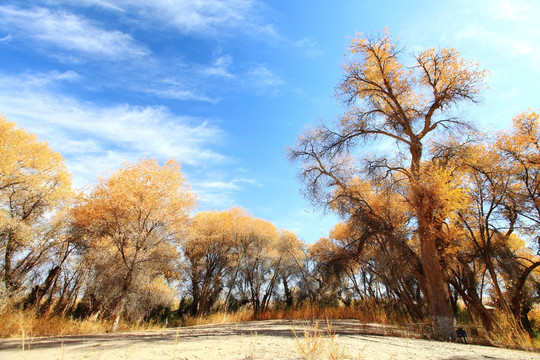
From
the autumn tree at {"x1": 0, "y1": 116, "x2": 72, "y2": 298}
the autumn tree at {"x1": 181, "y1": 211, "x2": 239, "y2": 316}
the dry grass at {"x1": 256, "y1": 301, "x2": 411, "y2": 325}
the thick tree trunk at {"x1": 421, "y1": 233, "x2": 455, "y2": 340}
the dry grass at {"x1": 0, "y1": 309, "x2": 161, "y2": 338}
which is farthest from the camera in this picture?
the autumn tree at {"x1": 181, "y1": 211, "x2": 239, "y2": 316}

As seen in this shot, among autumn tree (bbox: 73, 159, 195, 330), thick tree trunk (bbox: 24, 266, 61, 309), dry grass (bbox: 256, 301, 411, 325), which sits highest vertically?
autumn tree (bbox: 73, 159, 195, 330)

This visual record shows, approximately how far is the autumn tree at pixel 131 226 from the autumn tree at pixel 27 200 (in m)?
1.46

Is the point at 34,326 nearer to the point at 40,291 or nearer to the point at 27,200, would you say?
the point at 40,291

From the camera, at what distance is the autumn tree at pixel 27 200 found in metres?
12.6

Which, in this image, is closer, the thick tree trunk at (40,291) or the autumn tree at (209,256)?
the thick tree trunk at (40,291)

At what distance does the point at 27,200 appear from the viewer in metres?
14.5

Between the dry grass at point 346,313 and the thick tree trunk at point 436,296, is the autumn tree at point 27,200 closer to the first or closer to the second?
the dry grass at point 346,313

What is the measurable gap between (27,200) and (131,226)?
6334 millimetres

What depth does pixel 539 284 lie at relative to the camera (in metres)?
Answer: 14.7

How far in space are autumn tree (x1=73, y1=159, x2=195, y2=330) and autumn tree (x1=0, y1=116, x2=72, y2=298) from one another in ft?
4.81

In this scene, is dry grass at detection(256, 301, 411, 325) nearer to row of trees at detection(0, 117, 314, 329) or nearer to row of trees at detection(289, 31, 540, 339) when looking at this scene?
row of trees at detection(289, 31, 540, 339)

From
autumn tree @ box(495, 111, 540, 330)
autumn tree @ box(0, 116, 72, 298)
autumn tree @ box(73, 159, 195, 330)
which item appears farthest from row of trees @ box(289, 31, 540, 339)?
autumn tree @ box(0, 116, 72, 298)

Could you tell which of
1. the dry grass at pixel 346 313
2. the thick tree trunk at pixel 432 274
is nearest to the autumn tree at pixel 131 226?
the dry grass at pixel 346 313

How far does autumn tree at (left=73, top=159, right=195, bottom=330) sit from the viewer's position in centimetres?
1351
